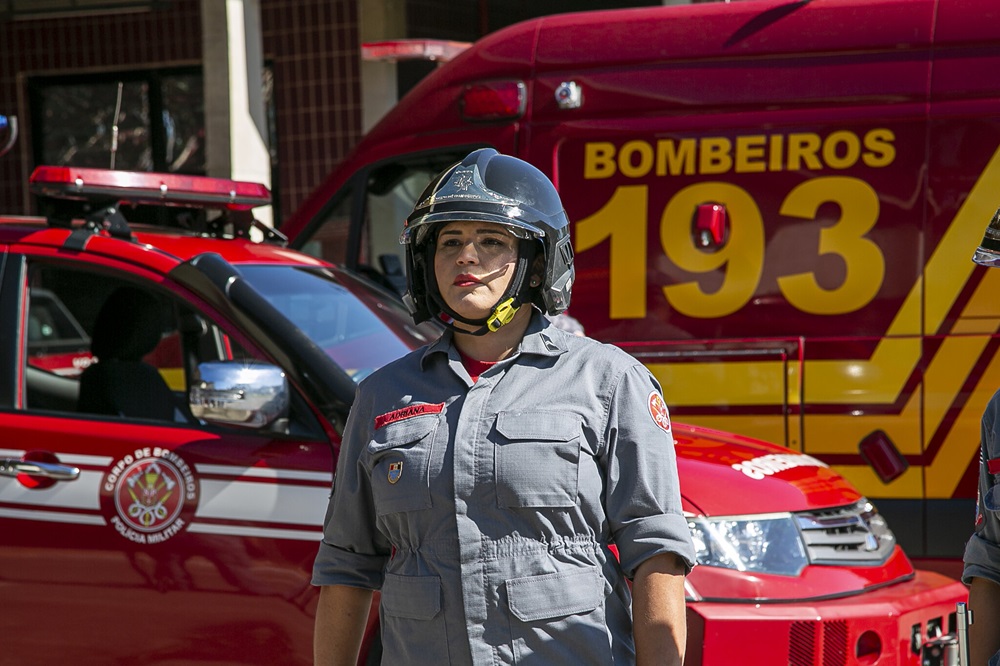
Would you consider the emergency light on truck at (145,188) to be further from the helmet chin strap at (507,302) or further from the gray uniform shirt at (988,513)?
the gray uniform shirt at (988,513)

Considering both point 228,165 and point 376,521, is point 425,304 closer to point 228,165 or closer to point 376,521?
point 376,521

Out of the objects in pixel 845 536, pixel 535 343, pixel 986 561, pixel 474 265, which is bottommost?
pixel 845 536

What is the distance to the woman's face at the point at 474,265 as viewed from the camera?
243cm

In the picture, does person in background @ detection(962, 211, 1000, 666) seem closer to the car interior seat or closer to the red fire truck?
the car interior seat

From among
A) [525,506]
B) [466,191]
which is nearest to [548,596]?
[525,506]

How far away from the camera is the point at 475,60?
20.5 ft

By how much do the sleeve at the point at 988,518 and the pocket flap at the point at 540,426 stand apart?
0.82 m

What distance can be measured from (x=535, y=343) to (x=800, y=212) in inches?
134

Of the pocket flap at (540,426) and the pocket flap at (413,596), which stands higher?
the pocket flap at (540,426)

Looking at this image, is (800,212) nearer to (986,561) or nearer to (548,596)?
(986,561)

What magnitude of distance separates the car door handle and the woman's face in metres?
1.74

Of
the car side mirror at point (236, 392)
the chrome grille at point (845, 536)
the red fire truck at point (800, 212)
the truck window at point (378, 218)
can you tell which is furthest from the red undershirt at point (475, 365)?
the truck window at point (378, 218)

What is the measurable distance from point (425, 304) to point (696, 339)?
3.24 metres

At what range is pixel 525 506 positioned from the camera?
2.25 metres
